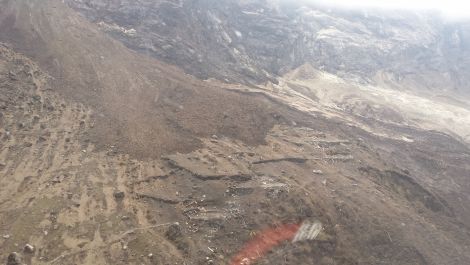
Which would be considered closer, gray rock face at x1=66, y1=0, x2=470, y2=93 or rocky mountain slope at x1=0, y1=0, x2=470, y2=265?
rocky mountain slope at x1=0, y1=0, x2=470, y2=265

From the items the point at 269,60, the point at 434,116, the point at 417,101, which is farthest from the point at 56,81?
the point at 417,101

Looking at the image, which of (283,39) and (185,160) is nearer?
(185,160)

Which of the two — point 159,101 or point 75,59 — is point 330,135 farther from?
point 75,59

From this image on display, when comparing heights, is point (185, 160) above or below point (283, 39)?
above

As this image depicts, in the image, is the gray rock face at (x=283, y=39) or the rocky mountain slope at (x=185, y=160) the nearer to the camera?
the rocky mountain slope at (x=185, y=160)
